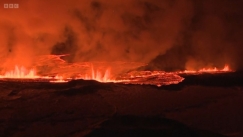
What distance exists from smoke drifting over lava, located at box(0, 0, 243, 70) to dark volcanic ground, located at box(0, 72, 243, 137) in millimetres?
2368

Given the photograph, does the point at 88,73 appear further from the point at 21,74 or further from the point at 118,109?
the point at 118,109

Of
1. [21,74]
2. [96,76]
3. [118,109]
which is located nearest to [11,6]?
[21,74]

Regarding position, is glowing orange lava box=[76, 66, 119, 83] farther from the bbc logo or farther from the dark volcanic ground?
the bbc logo

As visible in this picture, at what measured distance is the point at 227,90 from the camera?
6.07 metres

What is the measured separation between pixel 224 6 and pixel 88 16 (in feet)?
15.0

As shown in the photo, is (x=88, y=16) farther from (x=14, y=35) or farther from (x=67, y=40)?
(x=14, y=35)

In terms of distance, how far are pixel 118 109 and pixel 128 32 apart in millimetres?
4576

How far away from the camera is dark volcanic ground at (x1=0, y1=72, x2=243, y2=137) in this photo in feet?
13.6

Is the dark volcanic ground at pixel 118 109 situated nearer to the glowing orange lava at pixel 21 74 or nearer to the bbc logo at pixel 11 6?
the glowing orange lava at pixel 21 74

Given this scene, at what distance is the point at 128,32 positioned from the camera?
9008 millimetres

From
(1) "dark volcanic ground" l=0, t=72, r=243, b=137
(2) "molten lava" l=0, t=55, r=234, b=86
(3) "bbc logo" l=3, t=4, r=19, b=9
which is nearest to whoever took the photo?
(1) "dark volcanic ground" l=0, t=72, r=243, b=137

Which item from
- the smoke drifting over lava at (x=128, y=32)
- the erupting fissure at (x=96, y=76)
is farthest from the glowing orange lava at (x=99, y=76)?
the smoke drifting over lava at (x=128, y=32)

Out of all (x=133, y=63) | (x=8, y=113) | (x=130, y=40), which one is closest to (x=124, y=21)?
(x=130, y=40)

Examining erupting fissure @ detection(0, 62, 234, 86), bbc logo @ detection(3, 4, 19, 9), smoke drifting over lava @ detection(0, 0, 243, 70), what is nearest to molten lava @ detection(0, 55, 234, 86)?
erupting fissure @ detection(0, 62, 234, 86)
